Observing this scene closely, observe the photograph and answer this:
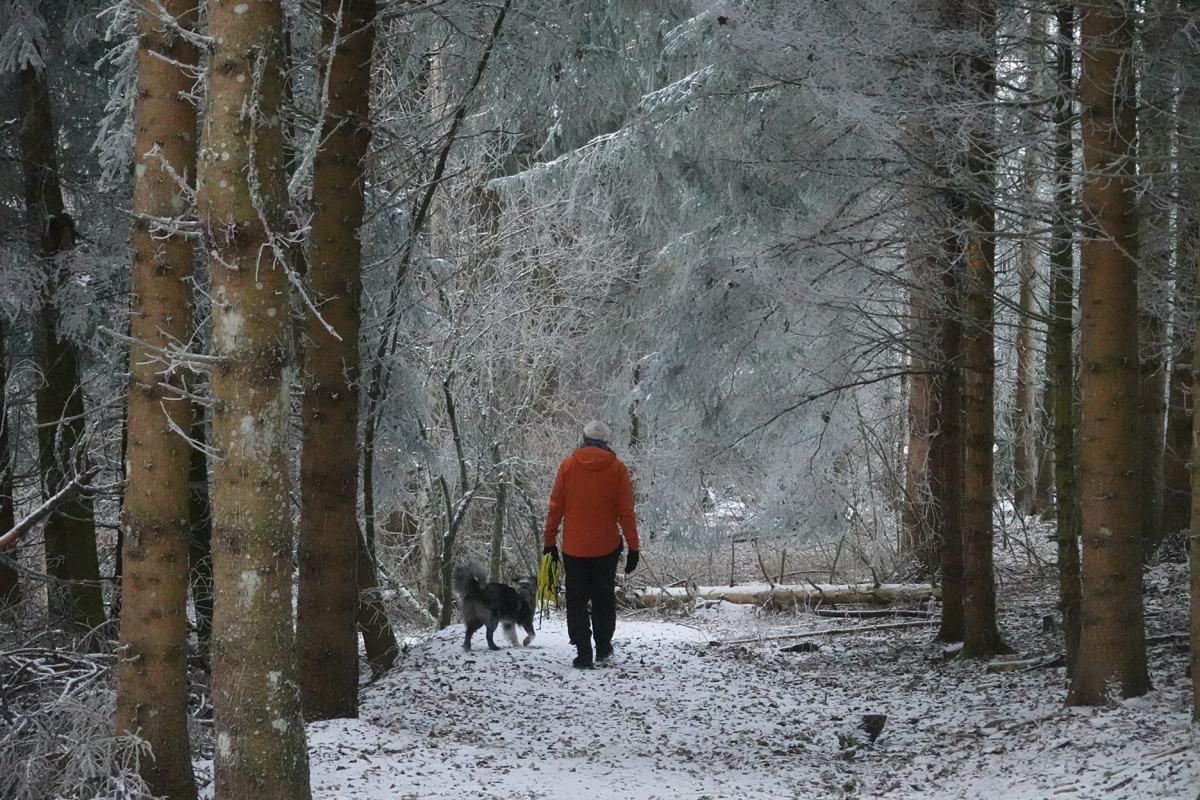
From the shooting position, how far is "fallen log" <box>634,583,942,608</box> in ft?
39.7

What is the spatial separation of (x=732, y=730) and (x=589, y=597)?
1.76 metres

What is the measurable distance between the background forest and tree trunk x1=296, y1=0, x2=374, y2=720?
0.8 inches

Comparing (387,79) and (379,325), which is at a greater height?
(387,79)

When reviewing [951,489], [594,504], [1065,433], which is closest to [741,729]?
[594,504]

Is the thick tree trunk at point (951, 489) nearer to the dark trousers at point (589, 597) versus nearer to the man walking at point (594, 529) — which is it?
the man walking at point (594, 529)

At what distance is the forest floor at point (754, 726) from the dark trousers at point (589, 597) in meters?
0.25

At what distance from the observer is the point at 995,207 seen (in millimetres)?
5727

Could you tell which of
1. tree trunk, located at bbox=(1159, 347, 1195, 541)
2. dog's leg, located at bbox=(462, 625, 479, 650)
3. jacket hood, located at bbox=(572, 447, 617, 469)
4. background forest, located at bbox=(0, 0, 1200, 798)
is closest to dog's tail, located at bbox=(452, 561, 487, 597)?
dog's leg, located at bbox=(462, 625, 479, 650)

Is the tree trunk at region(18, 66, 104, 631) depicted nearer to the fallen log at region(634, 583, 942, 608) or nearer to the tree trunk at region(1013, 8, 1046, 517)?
the tree trunk at region(1013, 8, 1046, 517)

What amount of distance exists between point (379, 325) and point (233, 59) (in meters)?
4.84

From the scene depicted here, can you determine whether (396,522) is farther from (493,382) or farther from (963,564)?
(963,564)

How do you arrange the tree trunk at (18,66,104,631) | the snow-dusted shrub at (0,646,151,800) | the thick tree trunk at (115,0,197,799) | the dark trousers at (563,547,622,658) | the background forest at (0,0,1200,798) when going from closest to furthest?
the background forest at (0,0,1200,798), the snow-dusted shrub at (0,646,151,800), the thick tree trunk at (115,0,197,799), the tree trunk at (18,66,104,631), the dark trousers at (563,547,622,658)

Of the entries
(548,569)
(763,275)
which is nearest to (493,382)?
(548,569)

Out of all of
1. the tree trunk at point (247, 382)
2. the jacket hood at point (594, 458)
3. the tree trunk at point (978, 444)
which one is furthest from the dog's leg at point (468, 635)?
the tree trunk at point (247, 382)
